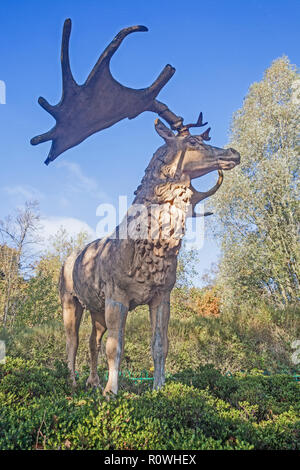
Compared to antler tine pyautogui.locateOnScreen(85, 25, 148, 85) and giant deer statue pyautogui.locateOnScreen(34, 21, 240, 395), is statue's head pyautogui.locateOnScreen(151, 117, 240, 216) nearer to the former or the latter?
giant deer statue pyautogui.locateOnScreen(34, 21, 240, 395)

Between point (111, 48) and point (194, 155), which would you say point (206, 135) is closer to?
point (194, 155)

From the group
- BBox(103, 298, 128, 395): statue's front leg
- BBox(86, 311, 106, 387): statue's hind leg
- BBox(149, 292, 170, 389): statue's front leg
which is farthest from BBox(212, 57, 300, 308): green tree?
BBox(103, 298, 128, 395): statue's front leg

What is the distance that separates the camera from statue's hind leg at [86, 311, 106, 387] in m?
4.23

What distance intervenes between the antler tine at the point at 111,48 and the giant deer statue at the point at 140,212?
10mm

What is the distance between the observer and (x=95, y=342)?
4410mm

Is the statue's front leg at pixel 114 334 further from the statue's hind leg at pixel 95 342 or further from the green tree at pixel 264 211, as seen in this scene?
the green tree at pixel 264 211

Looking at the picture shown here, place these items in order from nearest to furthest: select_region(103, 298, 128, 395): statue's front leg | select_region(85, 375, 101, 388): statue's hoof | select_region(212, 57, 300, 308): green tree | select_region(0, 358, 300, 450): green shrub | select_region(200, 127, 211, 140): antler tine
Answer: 1. select_region(0, 358, 300, 450): green shrub
2. select_region(103, 298, 128, 395): statue's front leg
3. select_region(200, 127, 211, 140): antler tine
4. select_region(85, 375, 101, 388): statue's hoof
5. select_region(212, 57, 300, 308): green tree

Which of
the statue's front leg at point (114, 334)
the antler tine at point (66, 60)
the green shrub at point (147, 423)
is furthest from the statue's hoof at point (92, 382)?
the antler tine at point (66, 60)

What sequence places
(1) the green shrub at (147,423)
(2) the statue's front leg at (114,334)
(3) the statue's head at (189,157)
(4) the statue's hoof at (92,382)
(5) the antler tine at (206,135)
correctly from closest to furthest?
(1) the green shrub at (147,423) < (2) the statue's front leg at (114,334) < (3) the statue's head at (189,157) < (5) the antler tine at (206,135) < (4) the statue's hoof at (92,382)

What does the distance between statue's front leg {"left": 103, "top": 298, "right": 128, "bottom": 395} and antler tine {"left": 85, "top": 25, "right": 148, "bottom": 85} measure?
241 cm

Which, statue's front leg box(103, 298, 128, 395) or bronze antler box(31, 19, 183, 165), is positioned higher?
bronze antler box(31, 19, 183, 165)

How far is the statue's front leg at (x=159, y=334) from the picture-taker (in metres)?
3.35

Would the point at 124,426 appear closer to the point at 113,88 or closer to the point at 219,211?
the point at 113,88

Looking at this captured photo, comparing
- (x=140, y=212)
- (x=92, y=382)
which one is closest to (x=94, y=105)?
(x=140, y=212)
